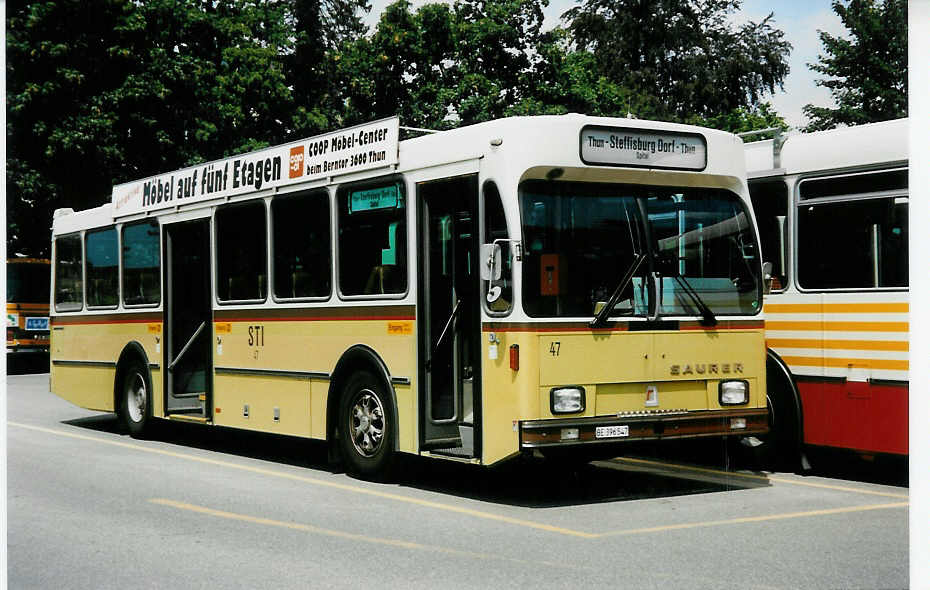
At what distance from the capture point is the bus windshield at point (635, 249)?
9266mm

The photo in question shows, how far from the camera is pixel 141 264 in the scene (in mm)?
15234

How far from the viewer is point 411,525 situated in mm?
8633

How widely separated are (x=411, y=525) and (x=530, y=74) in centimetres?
2978

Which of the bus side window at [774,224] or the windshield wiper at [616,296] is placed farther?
the bus side window at [774,224]

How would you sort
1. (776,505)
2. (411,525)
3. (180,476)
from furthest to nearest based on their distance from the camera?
(180,476) → (776,505) → (411,525)

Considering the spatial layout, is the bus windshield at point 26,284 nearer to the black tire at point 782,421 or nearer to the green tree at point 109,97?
the green tree at point 109,97

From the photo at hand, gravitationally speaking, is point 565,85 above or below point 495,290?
above

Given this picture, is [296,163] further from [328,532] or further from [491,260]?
[328,532]

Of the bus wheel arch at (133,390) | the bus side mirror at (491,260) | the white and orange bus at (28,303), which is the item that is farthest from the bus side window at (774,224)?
the white and orange bus at (28,303)

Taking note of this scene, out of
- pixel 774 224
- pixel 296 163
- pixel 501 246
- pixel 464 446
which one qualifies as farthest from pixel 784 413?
pixel 296 163

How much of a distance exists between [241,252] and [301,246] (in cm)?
131

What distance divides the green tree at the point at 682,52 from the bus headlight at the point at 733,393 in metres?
25.4
